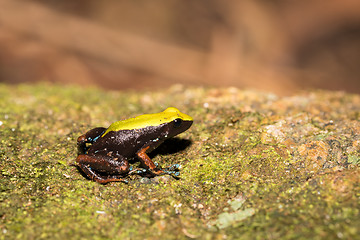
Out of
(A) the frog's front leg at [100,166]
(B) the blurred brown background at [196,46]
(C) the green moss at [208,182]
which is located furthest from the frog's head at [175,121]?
(B) the blurred brown background at [196,46]

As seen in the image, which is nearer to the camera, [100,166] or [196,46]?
[100,166]

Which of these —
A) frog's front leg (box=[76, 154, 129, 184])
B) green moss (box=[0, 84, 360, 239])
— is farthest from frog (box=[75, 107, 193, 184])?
green moss (box=[0, 84, 360, 239])

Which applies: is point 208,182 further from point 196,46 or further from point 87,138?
point 196,46

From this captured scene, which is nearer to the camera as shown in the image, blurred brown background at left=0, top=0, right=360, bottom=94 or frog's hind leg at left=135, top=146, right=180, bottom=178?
frog's hind leg at left=135, top=146, right=180, bottom=178

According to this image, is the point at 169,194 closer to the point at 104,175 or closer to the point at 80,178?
the point at 104,175

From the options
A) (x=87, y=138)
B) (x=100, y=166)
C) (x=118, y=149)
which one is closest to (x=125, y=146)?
(x=118, y=149)

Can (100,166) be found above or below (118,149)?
below

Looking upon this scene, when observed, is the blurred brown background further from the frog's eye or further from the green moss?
the frog's eye
